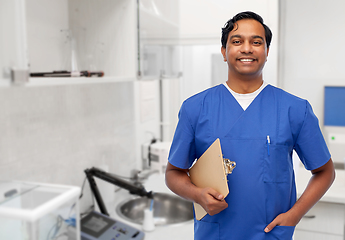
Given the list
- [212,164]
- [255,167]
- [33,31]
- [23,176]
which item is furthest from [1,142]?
[255,167]

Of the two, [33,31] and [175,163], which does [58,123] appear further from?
[175,163]

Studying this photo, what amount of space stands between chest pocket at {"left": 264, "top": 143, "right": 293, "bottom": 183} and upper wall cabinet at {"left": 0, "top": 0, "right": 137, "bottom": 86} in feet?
2.73

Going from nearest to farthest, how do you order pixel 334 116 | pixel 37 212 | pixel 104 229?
pixel 37 212
pixel 104 229
pixel 334 116

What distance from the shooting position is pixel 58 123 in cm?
160

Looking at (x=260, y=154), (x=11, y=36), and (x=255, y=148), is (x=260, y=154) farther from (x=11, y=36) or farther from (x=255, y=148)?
(x=11, y=36)

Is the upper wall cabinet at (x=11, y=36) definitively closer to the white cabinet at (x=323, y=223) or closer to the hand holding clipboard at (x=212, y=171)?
the hand holding clipboard at (x=212, y=171)

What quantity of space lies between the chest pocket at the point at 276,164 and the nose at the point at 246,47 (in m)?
0.29

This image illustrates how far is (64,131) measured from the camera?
1.64 meters

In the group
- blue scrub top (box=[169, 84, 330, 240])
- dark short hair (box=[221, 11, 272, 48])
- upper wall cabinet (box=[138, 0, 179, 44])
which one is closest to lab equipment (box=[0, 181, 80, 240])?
blue scrub top (box=[169, 84, 330, 240])

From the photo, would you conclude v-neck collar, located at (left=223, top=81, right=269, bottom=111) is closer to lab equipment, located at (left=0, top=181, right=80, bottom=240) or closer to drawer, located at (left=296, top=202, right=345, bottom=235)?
lab equipment, located at (left=0, top=181, right=80, bottom=240)

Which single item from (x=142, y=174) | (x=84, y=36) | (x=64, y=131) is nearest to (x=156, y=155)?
(x=142, y=174)

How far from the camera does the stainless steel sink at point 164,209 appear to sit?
6.74 ft

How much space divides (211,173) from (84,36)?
97 cm

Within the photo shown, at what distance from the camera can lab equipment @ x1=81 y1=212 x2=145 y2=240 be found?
1439mm
